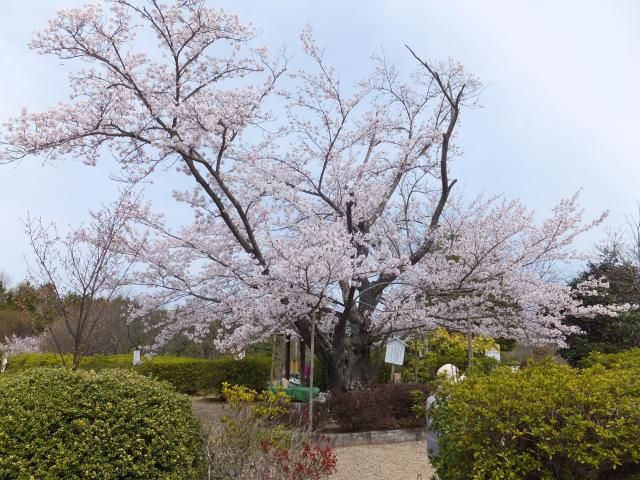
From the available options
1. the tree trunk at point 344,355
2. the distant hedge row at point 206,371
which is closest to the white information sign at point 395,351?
the tree trunk at point 344,355

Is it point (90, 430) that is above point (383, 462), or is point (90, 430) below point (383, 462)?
above

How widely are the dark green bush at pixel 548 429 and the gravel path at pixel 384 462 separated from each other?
2490 millimetres

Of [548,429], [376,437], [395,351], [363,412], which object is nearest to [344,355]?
[395,351]

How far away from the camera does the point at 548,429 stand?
2.79 meters

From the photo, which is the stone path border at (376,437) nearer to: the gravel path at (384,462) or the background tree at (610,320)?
the gravel path at (384,462)

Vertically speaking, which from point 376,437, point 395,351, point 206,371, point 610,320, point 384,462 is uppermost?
point 610,320

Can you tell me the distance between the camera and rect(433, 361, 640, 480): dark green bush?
272 centimetres

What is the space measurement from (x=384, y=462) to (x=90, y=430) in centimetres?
393

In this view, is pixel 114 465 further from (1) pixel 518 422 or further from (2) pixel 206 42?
(2) pixel 206 42

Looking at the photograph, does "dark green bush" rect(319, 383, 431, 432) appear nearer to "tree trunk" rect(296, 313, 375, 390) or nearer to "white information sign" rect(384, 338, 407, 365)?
"tree trunk" rect(296, 313, 375, 390)

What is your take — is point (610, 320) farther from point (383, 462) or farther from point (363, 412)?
point (383, 462)

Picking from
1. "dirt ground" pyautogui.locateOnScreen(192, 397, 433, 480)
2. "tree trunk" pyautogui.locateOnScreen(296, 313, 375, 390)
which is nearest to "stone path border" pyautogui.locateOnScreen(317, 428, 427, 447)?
"dirt ground" pyautogui.locateOnScreen(192, 397, 433, 480)

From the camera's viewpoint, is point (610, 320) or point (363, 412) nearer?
point (363, 412)

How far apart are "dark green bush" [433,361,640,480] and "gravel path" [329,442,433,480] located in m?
2.49
